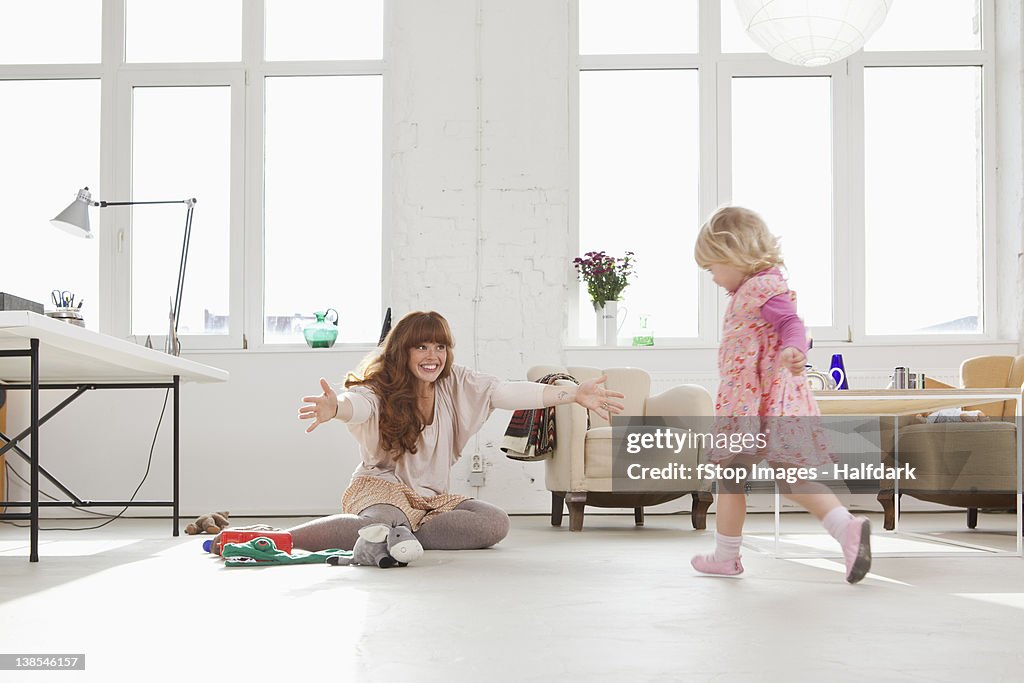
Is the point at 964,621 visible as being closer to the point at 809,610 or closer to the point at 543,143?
the point at 809,610

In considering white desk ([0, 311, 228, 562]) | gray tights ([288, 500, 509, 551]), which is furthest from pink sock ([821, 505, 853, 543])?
white desk ([0, 311, 228, 562])

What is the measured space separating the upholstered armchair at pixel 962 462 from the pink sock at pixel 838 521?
1886 mm

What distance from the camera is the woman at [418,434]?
3.49 metres

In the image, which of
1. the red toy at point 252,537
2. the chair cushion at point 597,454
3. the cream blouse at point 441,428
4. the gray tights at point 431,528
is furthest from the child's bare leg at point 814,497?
the chair cushion at point 597,454

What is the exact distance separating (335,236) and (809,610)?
14.1ft

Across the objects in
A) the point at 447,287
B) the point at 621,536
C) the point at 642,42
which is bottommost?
the point at 621,536

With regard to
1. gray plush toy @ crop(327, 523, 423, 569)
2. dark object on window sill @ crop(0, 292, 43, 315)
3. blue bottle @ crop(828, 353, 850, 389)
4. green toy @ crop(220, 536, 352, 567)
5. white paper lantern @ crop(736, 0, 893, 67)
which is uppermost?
white paper lantern @ crop(736, 0, 893, 67)

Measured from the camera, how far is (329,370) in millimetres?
5754

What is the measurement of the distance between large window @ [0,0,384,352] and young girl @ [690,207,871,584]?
3377 millimetres

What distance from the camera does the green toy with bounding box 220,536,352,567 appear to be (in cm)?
319

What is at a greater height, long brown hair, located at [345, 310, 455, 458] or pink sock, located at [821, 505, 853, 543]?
long brown hair, located at [345, 310, 455, 458]

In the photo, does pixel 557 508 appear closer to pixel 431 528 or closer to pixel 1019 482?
pixel 431 528


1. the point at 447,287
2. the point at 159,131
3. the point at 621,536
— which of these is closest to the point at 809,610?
the point at 621,536

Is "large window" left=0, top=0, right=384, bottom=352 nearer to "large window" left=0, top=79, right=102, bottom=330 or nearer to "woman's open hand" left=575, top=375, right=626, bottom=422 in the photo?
"large window" left=0, top=79, right=102, bottom=330
